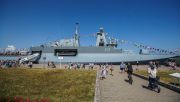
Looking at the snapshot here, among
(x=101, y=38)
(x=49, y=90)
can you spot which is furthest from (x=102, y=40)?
(x=49, y=90)

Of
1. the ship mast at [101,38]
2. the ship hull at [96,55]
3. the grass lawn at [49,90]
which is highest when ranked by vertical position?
the ship mast at [101,38]

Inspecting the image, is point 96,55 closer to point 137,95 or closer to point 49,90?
point 49,90

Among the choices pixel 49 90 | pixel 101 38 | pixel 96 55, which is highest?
pixel 101 38

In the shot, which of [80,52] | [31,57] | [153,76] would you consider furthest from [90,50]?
[153,76]

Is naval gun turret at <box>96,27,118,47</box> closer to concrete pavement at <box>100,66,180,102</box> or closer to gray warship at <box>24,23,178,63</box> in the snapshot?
gray warship at <box>24,23,178,63</box>

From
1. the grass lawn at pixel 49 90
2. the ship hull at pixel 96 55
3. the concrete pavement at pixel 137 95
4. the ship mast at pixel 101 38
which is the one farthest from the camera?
the ship mast at pixel 101 38

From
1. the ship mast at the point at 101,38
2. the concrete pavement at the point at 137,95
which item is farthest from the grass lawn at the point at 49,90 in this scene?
the ship mast at the point at 101,38

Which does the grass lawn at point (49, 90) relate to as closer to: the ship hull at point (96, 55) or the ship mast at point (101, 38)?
the ship hull at point (96, 55)

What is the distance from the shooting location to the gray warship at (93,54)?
64688 millimetres

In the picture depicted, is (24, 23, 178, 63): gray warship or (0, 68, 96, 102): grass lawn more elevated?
(24, 23, 178, 63): gray warship

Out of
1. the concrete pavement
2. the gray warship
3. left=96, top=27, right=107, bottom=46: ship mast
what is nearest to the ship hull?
the gray warship

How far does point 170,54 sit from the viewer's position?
215 ft

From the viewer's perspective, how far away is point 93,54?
65.9 m

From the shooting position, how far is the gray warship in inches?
2547
